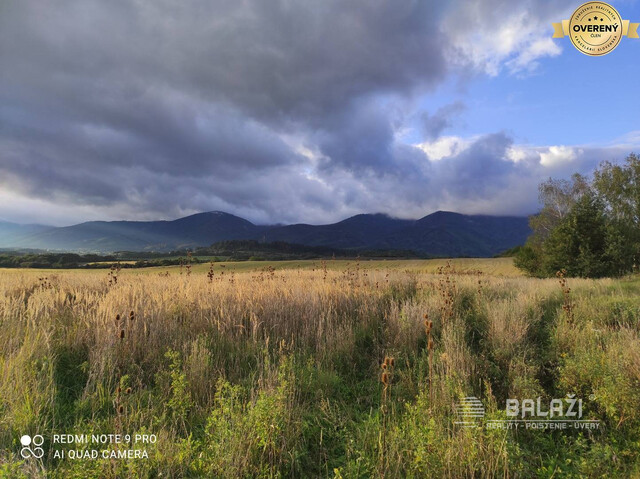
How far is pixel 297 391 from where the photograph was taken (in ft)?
13.1

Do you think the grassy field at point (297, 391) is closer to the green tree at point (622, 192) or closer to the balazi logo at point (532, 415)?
the balazi logo at point (532, 415)

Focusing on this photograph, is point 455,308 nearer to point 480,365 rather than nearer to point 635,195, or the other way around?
point 480,365

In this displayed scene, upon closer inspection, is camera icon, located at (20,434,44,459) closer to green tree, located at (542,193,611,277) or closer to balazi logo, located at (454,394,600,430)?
balazi logo, located at (454,394,600,430)

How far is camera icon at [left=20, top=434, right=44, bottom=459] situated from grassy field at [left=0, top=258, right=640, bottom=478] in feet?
0.24

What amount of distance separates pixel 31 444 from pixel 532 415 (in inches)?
215

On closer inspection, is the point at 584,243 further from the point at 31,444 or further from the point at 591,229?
the point at 31,444

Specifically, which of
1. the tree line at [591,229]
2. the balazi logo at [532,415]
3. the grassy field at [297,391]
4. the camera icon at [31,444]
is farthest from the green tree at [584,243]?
the camera icon at [31,444]

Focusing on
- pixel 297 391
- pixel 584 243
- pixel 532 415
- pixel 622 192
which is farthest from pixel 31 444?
pixel 622 192

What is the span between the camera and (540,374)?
476 centimetres

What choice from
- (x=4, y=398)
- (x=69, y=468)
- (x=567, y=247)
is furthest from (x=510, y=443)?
(x=567, y=247)

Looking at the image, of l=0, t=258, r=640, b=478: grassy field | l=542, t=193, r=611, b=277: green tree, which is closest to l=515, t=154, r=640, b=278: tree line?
l=542, t=193, r=611, b=277: green tree

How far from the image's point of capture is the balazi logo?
3.26 metres

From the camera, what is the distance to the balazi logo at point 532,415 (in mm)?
3260

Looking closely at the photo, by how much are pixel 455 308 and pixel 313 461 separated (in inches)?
236
